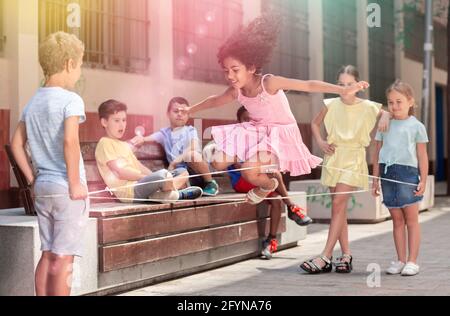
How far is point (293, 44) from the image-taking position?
1539cm

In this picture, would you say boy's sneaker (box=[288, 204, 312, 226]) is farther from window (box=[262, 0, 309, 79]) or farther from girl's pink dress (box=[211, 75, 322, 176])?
window (box=[262, 0, 309, 79])

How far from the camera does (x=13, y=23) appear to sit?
948 centimetres

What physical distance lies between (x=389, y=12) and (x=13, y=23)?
38.6ft

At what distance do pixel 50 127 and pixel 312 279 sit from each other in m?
3.13

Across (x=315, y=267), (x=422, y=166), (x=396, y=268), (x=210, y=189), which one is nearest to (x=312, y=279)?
(x=315, y=267)

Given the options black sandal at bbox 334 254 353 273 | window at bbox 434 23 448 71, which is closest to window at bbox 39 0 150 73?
black sandal at bbox 334 254 353 273

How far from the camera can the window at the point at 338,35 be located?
53.3 ft

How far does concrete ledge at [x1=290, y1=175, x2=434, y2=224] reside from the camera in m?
12.1

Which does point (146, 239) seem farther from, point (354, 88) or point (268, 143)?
point (354, 88)

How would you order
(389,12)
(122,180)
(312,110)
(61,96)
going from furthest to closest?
1. (389,12)
2. (312,110)
3. (122,180)
4. (61,96)

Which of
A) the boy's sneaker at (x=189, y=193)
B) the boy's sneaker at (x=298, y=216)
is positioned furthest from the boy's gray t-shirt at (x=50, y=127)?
the boy's sneaker at (x=298, y=216)

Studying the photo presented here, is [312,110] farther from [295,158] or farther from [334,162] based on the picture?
[295,158]

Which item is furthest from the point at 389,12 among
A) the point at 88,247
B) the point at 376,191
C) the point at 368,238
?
the point at 88,247

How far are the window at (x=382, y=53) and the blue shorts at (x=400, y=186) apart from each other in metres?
12.5
